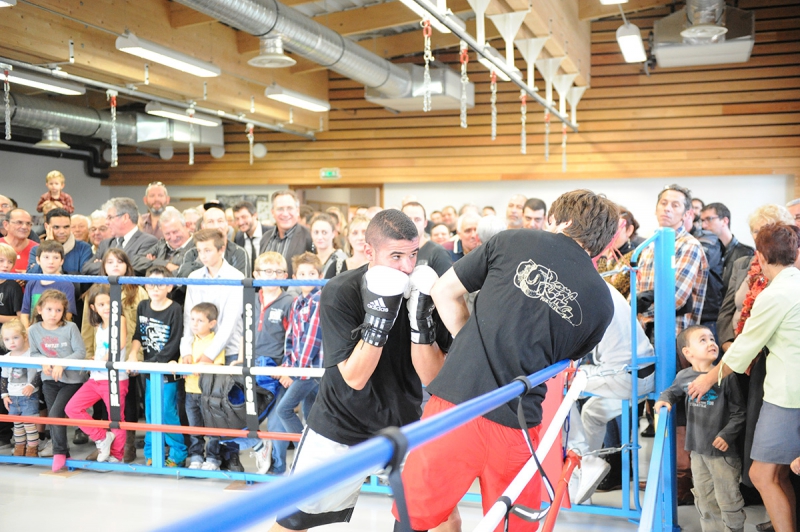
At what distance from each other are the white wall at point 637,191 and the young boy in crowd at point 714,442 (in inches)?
257

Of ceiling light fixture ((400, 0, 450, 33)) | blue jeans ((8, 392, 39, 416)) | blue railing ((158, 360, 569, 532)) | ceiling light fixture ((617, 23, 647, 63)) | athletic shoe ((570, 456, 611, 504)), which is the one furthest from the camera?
ceiling light fixture ((617, 23, 647, 63))

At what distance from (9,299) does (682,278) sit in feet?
14.9

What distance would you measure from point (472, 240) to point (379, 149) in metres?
7.83

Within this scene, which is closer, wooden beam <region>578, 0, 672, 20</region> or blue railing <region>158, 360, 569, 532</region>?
blue railing <region>158, 360, 569, 532</region>

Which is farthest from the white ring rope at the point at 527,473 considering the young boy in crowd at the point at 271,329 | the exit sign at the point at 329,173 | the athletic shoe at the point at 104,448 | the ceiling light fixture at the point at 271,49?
the exit sign at the point at 329,173

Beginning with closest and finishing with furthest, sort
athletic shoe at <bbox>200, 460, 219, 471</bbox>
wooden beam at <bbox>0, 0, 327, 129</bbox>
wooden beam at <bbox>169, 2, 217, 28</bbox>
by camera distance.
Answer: athletic shoe at <bbox>200, 460, 219, 471</bbox> → wooden beam at <bbox>0, 0, 327, 129</bbox> → wooden beam at <bbox>169, 2, 217, 28</bbox>

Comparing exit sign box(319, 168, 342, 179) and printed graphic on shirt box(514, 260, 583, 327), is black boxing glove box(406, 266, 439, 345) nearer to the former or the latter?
printed graphic on shirt box(514, 260, 583, 327)

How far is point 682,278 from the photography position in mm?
4074

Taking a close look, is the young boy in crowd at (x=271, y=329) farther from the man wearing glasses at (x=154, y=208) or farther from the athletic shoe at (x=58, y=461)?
the man wearing glasses at (x=154, y=208)

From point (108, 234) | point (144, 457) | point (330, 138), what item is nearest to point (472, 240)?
point (144, 457)

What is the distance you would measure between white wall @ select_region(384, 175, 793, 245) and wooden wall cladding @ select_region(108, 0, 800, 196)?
171mm

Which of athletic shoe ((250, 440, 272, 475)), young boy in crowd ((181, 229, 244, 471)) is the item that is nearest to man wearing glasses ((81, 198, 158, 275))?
young boy in crowd ((181, 229, 244, 471))

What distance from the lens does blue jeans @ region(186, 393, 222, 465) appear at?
4.21m

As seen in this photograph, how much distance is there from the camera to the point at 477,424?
2029 millimetres
